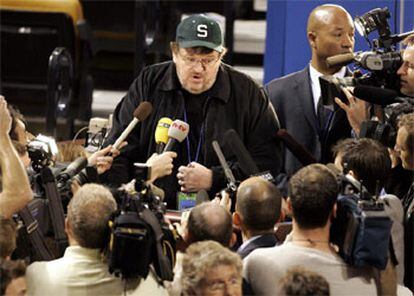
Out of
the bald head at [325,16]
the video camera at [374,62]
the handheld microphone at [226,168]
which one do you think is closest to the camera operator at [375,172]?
the handheld microphone at [226,168]

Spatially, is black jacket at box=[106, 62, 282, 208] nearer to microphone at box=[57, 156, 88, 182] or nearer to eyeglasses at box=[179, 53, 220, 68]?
eyeglasses at box=[179, 53, 220, 68]

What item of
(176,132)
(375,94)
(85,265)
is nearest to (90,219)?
(85,265)

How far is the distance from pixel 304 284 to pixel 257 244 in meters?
0.73

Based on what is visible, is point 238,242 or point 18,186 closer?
point 18,186

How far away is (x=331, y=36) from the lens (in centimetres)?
743

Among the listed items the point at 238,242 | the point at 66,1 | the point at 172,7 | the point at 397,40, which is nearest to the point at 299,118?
the point at 397,40

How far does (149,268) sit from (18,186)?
2.23ft

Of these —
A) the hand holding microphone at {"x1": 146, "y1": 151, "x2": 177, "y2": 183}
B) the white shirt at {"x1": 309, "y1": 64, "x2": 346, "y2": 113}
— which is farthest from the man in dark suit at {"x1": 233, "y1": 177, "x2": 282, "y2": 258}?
the white shirt at {"x1": 309, "y1": 64, "x2": 346, "y2": 113}

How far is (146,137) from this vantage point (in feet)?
21.9

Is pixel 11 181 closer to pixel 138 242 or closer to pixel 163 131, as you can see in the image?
pixel 138 242

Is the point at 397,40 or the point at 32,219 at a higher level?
the point at 397,40

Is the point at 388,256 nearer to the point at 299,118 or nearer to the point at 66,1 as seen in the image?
the point at 299,118

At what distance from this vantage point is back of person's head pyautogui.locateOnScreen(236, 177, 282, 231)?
5.44 meters

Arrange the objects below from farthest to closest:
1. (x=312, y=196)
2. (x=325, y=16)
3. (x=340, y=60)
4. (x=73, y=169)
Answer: (x=325, y=16) < (x=340, y=60) < (x=73, y=169) < (x=312, y=196)
